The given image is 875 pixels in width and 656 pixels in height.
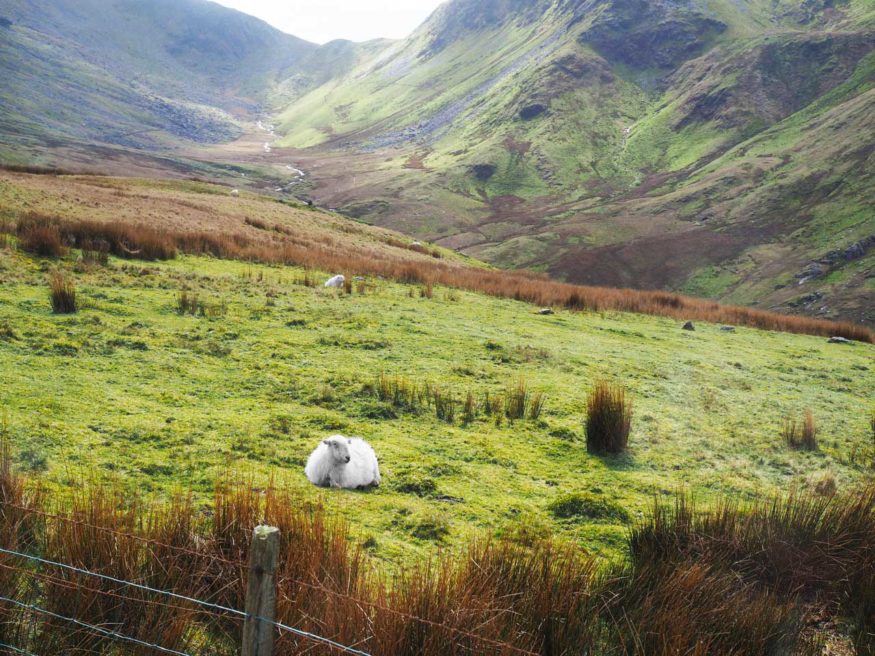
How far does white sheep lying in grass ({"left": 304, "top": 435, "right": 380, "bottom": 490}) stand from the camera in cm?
590

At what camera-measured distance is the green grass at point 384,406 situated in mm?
5754

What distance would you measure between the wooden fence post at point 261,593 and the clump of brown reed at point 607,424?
6336 mm

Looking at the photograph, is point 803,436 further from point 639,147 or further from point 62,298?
point 639,147

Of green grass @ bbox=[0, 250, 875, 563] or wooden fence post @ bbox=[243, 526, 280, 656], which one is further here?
green grass @ bbox=[0, 250, 875, 563]

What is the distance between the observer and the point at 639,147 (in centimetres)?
11888

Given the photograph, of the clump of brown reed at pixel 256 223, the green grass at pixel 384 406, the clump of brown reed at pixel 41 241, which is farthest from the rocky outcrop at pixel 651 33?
the clump of brown reed at pixel 41 241

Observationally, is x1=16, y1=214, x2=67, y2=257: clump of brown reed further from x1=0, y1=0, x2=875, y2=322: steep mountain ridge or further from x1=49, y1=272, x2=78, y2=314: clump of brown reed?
x1=0, y1=0, x2=875, y2=322: steep mountain ridge

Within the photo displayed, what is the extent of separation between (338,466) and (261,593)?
12.0 ft

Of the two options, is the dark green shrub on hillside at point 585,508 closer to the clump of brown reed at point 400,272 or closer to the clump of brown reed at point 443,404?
the clump of brown reed at point 443,404

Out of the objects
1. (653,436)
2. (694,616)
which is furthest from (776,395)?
(694,616)

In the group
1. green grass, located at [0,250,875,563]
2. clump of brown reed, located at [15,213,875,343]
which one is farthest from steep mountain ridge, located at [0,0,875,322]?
green grass, located at [0,250,875,563]

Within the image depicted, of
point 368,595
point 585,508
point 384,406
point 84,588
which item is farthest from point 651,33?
point 84,588

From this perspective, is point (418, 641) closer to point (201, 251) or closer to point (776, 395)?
point (776, 395)

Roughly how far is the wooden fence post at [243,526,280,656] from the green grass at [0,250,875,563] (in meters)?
1.45
